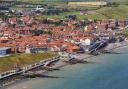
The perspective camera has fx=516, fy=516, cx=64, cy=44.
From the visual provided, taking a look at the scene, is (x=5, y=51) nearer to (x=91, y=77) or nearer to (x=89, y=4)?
(x=91, y=77)

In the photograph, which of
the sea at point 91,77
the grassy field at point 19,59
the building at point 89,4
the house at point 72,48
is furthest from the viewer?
the building at point 89,4

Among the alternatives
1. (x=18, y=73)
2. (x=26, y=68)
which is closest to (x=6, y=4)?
(x=26, y=68)

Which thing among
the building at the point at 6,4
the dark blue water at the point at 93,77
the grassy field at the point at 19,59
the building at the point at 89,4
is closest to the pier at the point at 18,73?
the grassy field at the point at 19,59

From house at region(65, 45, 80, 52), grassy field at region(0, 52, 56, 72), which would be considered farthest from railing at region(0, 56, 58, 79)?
house at region(65, 45, 80, 52)

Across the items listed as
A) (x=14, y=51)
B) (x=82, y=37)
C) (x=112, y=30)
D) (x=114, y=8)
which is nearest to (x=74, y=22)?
(x=112, y=30)

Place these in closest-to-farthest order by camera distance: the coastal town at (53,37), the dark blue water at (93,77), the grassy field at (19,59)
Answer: the dark blue water at (93,77)
the grassy field at (19,59)
the coastal town at (53,37)

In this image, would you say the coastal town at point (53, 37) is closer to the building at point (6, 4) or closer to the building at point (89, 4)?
the building at point (6, 4)

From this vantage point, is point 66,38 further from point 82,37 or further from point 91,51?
point 91,51
